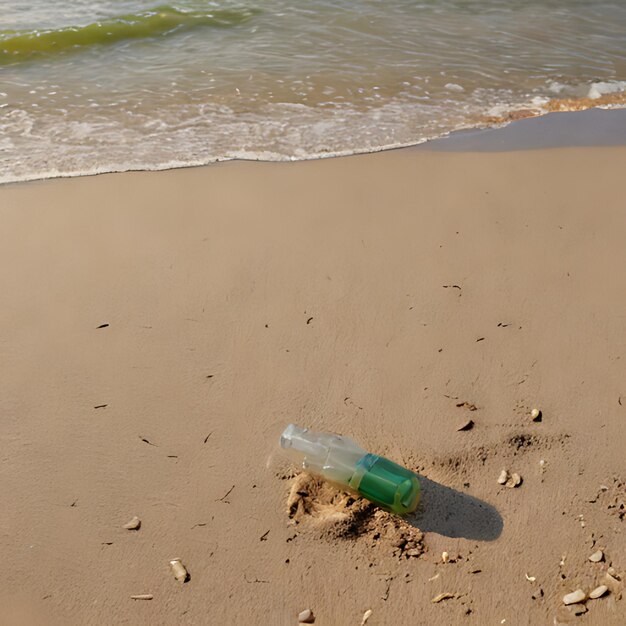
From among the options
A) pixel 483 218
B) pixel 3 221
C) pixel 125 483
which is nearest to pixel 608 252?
pixel 483 218

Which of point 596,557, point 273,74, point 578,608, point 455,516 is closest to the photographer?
point 578,608

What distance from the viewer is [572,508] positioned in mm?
2180

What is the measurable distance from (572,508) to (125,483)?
4.81 ft

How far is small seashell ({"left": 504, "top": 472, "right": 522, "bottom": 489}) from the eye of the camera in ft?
7.39

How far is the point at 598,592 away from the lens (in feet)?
6.42

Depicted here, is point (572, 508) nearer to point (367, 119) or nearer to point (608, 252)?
point (608, 252)

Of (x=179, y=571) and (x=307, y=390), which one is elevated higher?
(x=307, y=390)

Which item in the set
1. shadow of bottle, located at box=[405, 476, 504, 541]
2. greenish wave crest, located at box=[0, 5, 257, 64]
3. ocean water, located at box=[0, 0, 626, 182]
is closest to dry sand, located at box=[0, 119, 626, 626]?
shadow of bottle, located at box=[405, 476, 504, 541]

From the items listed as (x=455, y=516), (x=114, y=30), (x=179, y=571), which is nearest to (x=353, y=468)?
(x=455, y=516)

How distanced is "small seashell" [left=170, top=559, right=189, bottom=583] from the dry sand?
2 cm

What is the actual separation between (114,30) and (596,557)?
282 inches

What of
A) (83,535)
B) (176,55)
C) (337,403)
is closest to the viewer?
(83,535)

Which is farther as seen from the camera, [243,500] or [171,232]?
[171,232]

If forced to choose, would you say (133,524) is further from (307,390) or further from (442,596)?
(442,596)
